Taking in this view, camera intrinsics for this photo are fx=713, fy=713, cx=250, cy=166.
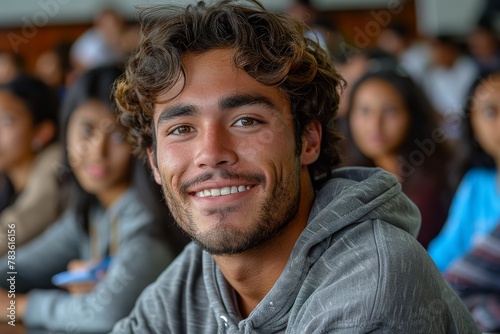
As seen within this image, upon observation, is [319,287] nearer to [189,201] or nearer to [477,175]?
[189,201]

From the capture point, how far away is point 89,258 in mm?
2061

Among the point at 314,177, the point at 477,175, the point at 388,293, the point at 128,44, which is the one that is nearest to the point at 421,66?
the point at 128,44

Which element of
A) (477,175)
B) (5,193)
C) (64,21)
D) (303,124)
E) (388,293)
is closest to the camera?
(388,293)

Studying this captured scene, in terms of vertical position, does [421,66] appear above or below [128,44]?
below

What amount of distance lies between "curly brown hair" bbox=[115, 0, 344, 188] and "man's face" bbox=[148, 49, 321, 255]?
2cm

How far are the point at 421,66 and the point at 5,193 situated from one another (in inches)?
137

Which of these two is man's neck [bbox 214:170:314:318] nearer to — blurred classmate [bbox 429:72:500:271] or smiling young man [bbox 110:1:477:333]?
smiling young man [bbox 110:1:477:333]

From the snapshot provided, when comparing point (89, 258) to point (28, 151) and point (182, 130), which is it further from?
point (182, 130)

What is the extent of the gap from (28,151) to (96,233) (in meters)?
0.64

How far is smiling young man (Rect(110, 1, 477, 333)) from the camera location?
927mm

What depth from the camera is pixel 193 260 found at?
1.20m

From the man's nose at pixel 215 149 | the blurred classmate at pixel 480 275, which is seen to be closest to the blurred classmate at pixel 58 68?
the blurred classmate at pixel 480 275

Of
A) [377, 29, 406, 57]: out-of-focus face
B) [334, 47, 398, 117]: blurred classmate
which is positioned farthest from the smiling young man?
[377, 29, 406, 57]: out-of-focus face

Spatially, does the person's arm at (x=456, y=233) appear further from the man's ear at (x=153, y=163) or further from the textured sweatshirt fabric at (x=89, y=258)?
the man's ear at (x=153, y=163)
